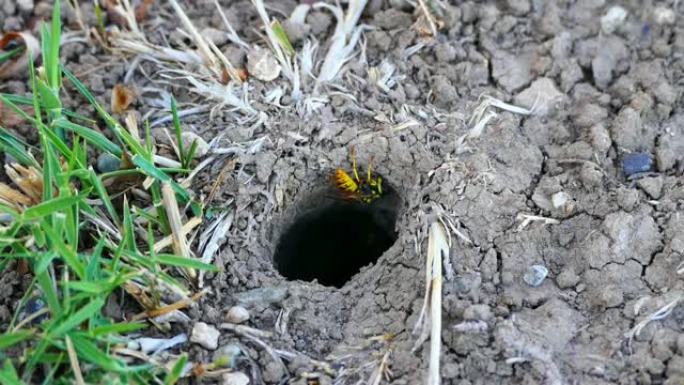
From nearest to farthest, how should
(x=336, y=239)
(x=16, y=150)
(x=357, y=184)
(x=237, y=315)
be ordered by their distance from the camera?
1. (x=237, y=315)
2. (x=16, y=150)
3. (x=357, y=184)
4. (x=336, y=239)

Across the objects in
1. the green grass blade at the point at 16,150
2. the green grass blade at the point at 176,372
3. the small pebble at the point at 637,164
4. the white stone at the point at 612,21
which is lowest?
the green grass blade at the point at 176,372

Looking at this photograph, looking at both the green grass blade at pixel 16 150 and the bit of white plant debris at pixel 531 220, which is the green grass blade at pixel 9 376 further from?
the bit of white plant debris at pixel 531 220

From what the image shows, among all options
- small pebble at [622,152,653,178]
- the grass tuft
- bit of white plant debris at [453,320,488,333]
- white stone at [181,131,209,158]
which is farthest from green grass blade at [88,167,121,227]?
small pebble at [622,152,653,178]

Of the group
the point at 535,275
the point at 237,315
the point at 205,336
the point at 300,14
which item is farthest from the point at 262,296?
the point at 300,14

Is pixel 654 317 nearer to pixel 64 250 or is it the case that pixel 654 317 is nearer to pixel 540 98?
pixel 540 98

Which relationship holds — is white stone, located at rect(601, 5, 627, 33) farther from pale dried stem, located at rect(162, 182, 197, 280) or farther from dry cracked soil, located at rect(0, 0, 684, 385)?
pale dried stem, located at rect(162, 182, 197, 280)

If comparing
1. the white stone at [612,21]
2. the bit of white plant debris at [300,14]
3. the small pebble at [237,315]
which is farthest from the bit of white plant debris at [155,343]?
the white stone at [612,21]
